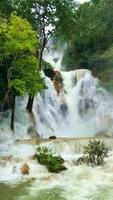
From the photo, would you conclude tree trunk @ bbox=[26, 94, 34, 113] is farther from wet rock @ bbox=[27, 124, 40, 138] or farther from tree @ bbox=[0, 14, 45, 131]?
tree @ bbox=[0, 14, 45, 131]

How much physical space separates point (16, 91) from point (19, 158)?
23.0ft

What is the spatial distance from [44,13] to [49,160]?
46.8ft

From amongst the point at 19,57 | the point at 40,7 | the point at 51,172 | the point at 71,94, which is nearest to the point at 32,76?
the point at 19,57

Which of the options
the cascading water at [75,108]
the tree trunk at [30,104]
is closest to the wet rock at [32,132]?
the cascading water at [75,108]

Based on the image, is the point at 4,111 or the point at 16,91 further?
the point at 4,111

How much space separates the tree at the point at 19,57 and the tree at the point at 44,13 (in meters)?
4.08

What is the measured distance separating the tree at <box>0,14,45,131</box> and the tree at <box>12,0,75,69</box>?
4075 millimetres

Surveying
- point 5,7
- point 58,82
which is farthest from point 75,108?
point 5,7

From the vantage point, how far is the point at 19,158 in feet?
78.6

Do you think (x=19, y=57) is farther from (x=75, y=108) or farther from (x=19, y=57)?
(x=75, y=108)

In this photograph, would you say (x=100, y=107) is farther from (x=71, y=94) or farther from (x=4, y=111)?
(x=4, y=111)

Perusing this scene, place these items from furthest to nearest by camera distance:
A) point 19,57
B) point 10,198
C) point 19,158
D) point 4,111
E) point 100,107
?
point 100,107 → point 4,111 → point 19,57 → point 19,158 → point 10,198

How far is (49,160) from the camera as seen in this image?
74.7 ft

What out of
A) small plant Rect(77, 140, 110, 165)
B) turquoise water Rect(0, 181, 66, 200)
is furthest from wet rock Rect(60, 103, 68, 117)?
turquoise water Rect(0, 181, 66, 200)
